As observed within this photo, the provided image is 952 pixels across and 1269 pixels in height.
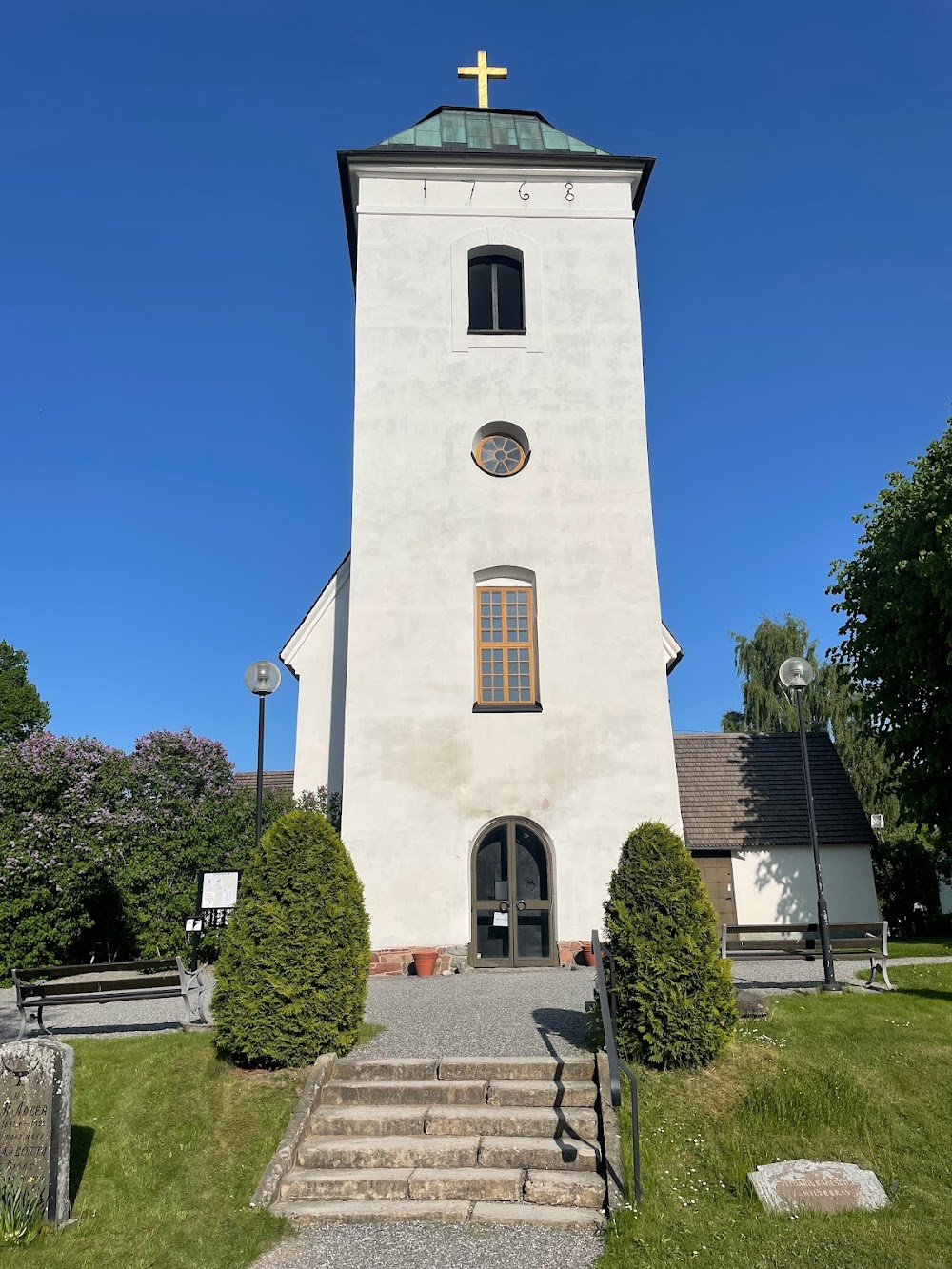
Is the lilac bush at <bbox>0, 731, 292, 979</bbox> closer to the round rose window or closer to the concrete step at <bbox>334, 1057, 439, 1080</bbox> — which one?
the round rose window

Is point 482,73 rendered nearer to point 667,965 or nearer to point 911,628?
point 911,628

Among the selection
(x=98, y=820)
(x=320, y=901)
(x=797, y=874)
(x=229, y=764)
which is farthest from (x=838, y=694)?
(x=320, y=901)

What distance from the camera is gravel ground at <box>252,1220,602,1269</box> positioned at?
5926mm

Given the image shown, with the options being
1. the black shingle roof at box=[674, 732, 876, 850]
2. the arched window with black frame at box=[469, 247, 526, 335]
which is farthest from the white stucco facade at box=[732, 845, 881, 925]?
the arched window with black frame at box=[469, 247, 526, 335]

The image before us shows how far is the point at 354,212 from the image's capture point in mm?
20234

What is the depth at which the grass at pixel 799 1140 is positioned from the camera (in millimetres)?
5879

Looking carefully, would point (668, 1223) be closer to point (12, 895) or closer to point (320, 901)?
point (320, 901)

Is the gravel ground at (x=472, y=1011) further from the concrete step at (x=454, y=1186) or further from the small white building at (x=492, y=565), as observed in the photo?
the concrete step at (x=454, y=1186)

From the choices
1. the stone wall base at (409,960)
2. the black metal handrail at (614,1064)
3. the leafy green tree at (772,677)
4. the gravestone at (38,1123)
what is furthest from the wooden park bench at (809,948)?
the leafy green tree at (772,677)

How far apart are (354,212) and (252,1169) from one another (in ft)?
62.1

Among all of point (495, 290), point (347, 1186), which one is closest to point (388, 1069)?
point (347, 1186)

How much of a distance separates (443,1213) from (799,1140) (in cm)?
286

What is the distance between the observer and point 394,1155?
720 centimetres

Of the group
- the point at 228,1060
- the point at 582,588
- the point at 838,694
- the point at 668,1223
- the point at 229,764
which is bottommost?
the point at 668,1223
